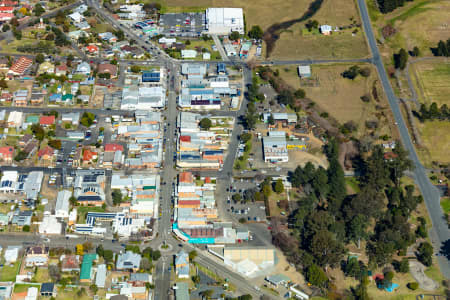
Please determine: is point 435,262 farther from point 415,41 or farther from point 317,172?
point 415,41

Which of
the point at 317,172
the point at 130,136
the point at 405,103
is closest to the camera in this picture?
the point at 317,172

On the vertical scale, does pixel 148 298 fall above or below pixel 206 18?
below

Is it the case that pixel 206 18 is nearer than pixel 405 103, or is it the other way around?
pixel 405 103

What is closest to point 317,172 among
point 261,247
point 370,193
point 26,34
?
point 370,193

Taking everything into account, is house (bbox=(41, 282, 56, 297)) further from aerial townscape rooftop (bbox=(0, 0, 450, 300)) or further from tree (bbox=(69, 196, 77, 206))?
tree (bbox=(69, 196, 77, 206))

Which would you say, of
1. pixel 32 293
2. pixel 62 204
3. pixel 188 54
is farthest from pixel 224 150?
pixel 32 293

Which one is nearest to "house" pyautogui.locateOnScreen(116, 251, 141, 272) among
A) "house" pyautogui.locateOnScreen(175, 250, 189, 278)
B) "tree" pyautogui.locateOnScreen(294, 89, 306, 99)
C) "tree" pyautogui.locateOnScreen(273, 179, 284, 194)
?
"house" pyautogui.locateOnScreen(175, 250, 189, 278)

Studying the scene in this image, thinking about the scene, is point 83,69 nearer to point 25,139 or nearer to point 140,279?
point 25,139
